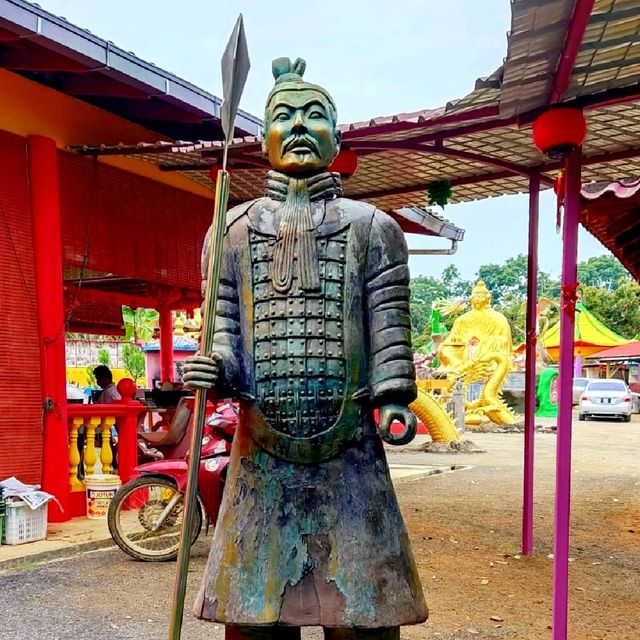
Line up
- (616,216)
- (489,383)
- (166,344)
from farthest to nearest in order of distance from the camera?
(489,383)
(166,344)
(616,216)

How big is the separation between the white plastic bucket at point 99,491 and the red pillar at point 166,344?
4.63 metres

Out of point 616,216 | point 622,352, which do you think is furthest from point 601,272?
point 616,216

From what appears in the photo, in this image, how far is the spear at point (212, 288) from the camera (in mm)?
2127

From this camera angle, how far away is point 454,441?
48.1 feet

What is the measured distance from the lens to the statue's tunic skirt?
2316 mm

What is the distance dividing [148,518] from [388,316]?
4.02m

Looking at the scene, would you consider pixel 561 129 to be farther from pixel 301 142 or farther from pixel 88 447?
pixel 88 447

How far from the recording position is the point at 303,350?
7.86ft

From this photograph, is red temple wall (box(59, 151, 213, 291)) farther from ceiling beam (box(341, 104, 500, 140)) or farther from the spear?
the spear

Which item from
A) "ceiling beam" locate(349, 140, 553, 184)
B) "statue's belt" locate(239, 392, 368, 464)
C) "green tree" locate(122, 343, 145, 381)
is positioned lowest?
"green tree" locate(122, 343, 145, 381)

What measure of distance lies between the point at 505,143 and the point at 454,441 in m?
10.1

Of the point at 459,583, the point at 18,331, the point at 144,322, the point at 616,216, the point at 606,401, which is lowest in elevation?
the point at 606,401

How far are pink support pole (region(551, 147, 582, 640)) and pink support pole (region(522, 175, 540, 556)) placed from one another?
1643 mm

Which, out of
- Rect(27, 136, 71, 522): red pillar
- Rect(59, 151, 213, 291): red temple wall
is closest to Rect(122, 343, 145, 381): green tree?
Rect(59, 151, 213, 291): red temple wall
